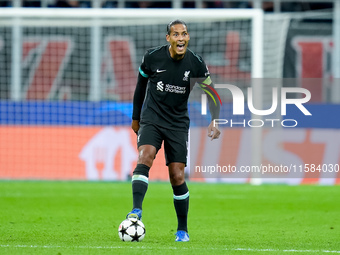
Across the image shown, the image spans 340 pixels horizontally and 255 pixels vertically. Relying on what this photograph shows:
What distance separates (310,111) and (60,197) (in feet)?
17.7

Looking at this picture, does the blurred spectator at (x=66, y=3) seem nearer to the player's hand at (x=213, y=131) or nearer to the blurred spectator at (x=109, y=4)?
the blurred spectator at (x=109, y=4)

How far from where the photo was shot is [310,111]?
1495cm

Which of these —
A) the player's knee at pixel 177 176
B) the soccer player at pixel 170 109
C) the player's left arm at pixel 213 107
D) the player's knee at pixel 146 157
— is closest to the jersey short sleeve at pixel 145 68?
the soccer player at pixel 170 109

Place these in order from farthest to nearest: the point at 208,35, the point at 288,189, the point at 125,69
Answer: the point at 125,69, the point at 208,35, the point at 288,189

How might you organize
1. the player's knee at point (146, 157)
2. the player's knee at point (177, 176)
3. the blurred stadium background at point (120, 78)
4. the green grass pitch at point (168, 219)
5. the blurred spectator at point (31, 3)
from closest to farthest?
the green grass pitch at point (168, 219) → the player's knee at point (146, 157) → the player's knee at point (177, 176) → the blurred stadium background at point (120, 78) → the blurred spectator at point (31, 3)

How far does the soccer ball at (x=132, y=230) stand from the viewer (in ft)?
21.3

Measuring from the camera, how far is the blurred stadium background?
14.8 metres

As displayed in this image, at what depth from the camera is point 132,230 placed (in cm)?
653

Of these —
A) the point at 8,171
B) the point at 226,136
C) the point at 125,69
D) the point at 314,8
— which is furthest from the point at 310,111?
the point at 314,8

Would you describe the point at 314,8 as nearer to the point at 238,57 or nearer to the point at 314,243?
the point at 238,57

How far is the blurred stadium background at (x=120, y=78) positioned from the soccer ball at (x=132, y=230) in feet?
24.5

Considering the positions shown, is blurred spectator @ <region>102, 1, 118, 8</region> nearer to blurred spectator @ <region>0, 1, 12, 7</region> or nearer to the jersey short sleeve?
blurred spectator @ <region>0, 1, 12, 7</region>

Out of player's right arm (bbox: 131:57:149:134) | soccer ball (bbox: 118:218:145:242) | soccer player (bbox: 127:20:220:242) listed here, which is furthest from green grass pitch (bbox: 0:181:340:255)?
player's right arm (bbox: 131:57:149:134)

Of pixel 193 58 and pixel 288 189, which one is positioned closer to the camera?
pixel 193 58
